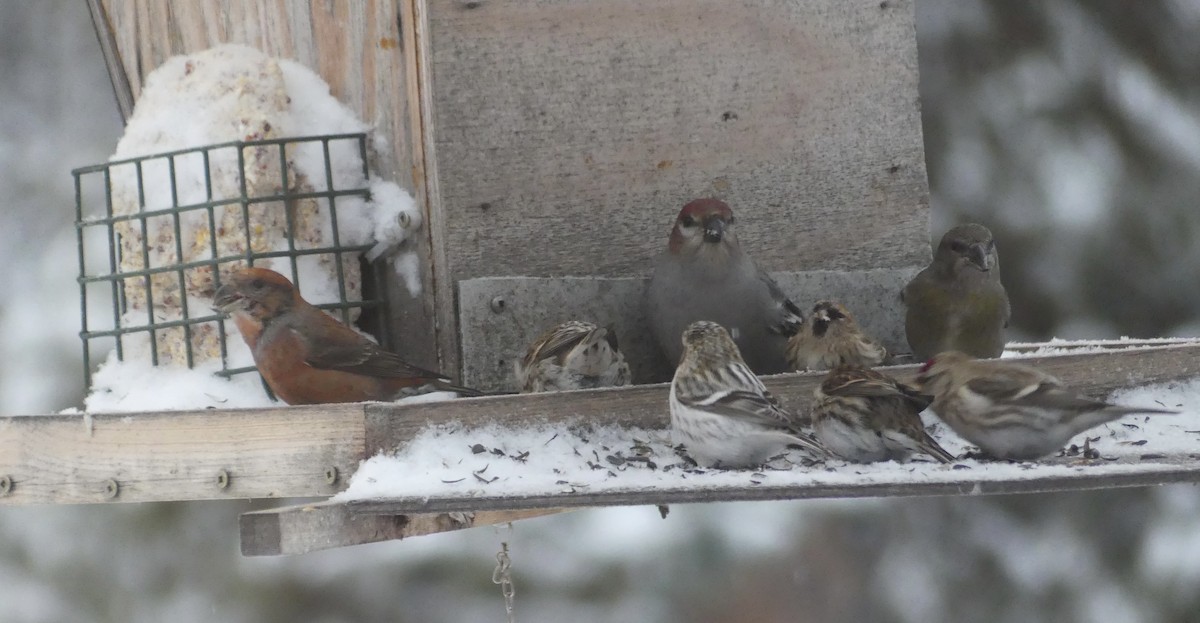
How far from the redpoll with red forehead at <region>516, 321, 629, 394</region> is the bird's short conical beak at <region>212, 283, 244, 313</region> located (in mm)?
848

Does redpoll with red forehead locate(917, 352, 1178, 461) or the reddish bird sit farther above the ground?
the reddish bird

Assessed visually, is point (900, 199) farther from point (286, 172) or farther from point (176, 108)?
point (176, 108)

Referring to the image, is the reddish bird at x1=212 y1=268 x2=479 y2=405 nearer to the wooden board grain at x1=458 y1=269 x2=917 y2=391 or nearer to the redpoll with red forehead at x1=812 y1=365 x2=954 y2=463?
the wooden board grain at x1=458 y1=269 x2=917 y2=391

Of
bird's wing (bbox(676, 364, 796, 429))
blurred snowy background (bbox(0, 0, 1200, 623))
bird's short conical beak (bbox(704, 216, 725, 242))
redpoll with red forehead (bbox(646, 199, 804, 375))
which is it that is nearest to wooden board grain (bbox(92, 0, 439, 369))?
redpoll with red forehead (bbox(646, 199, 804, 375))

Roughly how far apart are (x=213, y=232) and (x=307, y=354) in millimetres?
586

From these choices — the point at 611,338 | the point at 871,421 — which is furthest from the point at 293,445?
the point at 871,421

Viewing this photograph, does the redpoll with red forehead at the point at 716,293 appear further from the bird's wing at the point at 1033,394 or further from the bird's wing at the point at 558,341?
the bird's wing at the point at 1033,394

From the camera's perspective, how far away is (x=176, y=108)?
4809 mm

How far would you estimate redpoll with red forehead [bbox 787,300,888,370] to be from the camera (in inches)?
177

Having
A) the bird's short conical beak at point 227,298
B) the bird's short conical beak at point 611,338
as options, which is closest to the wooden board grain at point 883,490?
the bird's short conical beak at point 611,338

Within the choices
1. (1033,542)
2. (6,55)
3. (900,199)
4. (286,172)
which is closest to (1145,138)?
(1033,542)

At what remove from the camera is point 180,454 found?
3793mm

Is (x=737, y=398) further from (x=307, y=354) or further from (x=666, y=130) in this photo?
(x=666, y=130)

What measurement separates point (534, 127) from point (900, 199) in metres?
1.34
